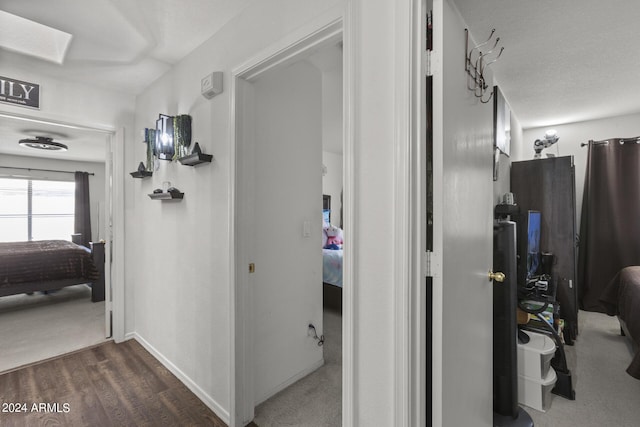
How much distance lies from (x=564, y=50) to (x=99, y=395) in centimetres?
405

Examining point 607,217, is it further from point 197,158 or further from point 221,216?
point 197,158

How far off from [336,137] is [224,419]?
156 inches

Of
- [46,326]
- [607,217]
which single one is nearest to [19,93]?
[46,326]

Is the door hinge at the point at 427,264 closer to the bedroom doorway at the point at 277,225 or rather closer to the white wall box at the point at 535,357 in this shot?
the bedroom doorway at the point at 277,225

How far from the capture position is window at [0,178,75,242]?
19.0ft

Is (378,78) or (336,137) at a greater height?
(336,137)

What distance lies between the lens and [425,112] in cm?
102

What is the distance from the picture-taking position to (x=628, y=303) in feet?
8.16

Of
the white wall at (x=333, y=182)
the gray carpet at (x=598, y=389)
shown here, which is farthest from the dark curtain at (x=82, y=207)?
the gray carpet at (x=598, y=389)

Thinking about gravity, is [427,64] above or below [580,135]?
below

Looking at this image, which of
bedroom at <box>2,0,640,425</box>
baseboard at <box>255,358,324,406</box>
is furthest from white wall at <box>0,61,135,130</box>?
baseboard at <box>255,358,324,406</box>

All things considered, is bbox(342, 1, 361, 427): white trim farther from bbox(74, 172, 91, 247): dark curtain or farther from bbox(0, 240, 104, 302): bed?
bbox(74, 172, 91, 247): dark curtain

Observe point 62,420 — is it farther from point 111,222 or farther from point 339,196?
point 339,196

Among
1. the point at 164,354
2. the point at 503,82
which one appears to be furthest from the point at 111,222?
the point at 503,82
